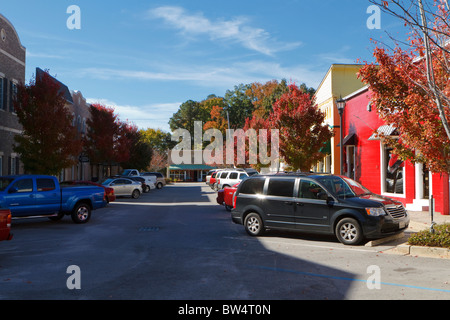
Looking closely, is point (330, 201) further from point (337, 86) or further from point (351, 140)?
point (337, 86)

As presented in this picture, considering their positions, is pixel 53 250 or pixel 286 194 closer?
pixel 53 250

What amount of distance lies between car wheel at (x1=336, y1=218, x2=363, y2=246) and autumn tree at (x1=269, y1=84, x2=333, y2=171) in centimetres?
1523

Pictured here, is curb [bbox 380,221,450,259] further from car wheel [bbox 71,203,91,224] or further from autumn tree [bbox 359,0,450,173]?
car wheel [bbox 71,203,91,224]

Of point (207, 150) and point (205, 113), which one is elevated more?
point (205, 113)

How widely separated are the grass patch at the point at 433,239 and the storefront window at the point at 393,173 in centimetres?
974

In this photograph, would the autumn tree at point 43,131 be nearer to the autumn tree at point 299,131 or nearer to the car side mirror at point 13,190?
the car side mirror at point 13,190

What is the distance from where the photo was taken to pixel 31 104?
74.6 ft

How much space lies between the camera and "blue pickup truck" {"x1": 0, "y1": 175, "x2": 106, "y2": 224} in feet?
45.4

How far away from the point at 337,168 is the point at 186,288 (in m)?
23.1

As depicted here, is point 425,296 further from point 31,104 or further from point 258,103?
point 258,103

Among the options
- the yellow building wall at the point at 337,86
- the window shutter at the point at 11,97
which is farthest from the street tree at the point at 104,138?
the yellow building wall at the point at 337,86

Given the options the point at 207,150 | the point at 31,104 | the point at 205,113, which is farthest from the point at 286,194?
the point at 205,113

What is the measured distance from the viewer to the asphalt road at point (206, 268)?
6457mm

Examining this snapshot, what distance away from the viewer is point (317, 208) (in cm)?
1122
